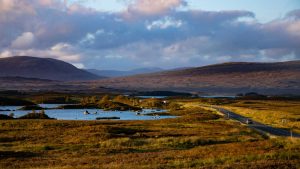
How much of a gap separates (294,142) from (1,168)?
22.6 metres

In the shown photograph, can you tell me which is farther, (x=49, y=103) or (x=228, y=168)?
(x=49, y=103)

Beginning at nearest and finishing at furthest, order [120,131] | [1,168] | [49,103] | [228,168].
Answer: [228,168] → [1,168] → [120,131] → [49,103]

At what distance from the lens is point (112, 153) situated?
129 feet

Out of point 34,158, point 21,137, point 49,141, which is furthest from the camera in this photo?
point 21,137

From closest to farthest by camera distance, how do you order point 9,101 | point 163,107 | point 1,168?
point 1,168
point 163,107
point 9,101

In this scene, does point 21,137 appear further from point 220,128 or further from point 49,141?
point 220,128

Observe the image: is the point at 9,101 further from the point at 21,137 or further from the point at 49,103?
the point at 21,137

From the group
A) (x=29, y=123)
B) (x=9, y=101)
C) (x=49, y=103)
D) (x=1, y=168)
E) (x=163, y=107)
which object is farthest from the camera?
(x=49, y=103)

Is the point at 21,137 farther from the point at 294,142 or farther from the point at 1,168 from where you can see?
the point at 294,142

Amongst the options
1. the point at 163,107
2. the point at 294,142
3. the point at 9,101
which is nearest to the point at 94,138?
the point at 294,142

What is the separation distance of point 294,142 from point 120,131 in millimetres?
24849

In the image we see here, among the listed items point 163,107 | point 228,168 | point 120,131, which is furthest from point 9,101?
point 228,168

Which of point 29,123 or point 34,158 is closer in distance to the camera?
point 34,158

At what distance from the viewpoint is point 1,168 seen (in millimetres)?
30297
